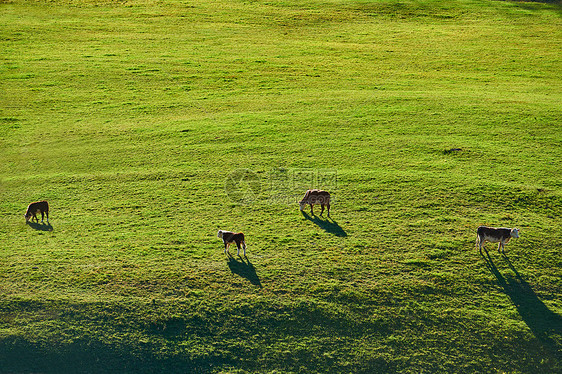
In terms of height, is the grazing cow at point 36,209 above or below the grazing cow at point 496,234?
above

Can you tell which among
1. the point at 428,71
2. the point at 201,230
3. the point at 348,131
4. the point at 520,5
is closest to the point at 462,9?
the point at 520,5

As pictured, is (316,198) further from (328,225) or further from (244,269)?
(244,269)

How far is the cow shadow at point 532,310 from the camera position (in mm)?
16438

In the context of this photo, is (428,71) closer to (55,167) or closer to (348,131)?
(348,131)

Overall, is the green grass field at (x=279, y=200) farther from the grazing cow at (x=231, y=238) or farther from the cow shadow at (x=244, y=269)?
the grazing cow at (x=231, y=238)

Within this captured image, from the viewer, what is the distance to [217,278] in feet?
61.6

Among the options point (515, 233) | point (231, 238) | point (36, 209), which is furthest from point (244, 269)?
point (36, 209)

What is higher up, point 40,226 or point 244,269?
point 40,226

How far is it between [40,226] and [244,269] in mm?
11320

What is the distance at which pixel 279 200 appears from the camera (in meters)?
24.7

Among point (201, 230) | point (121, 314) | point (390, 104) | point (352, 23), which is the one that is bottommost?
point (121, 314)

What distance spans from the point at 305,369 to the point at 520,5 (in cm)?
6152

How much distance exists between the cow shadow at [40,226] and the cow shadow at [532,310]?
67.7 ft

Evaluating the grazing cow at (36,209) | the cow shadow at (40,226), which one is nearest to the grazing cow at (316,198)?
the cow shadow at (40,226)
